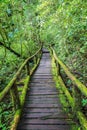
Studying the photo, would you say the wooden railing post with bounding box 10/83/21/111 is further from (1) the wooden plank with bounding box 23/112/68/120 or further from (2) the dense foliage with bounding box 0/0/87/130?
(2) the dense foliage with bounding box 0/0/87/130

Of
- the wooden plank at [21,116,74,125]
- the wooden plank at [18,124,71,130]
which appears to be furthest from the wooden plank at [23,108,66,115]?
the wooden plank at [18,124,71,130]

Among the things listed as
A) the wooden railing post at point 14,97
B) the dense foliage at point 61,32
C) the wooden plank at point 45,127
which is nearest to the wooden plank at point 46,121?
the wooden plank at point 45,127

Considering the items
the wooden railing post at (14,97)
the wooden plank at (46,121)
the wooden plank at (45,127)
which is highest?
the wooden railing post at (14,97)

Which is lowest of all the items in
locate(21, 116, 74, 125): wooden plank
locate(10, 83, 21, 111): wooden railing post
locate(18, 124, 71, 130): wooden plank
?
locate(18, 124, 71, 130): wooden plank

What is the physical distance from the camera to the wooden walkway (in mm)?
5223

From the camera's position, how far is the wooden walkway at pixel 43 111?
5223 millimetres

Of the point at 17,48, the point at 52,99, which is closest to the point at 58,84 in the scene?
the point at 52,99

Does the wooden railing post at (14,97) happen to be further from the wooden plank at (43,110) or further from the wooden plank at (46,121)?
the wooden plank at (46,121)

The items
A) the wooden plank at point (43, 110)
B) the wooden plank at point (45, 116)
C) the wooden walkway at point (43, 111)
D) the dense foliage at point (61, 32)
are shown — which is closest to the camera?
the wooden walkway at point (43, 111)

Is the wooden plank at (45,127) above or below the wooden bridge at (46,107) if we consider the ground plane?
below

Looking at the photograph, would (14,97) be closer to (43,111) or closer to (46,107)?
(43,111)

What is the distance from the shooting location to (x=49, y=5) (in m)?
15.9

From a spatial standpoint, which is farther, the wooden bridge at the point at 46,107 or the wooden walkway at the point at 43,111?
the wooden walkway at the point at 43,111

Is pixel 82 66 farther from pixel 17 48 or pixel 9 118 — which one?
pixel 17 48
